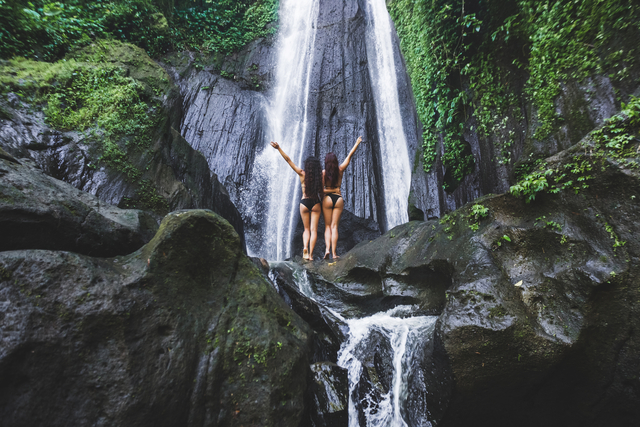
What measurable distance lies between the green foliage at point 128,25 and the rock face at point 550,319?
7139 millimetres

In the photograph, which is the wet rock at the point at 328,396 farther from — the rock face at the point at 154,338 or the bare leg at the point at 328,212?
the bare leg at the point at 328,212

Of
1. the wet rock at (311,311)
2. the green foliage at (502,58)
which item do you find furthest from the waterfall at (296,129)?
the wet rock at (311,311)

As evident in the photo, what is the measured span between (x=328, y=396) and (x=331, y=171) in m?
4.35

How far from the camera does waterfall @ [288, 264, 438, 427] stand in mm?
3141

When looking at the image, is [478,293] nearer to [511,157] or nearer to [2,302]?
[511,157]

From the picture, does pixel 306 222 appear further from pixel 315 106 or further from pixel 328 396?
pixel 315 106

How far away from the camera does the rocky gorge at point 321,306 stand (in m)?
2.05

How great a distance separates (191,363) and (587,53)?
215 inches

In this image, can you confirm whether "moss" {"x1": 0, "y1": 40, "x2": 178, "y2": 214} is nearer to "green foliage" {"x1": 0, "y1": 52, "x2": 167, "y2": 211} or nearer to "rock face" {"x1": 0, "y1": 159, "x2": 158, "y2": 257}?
"green foliage" {"x1": 0, "y1": 52, "x2": 167, "y2": 211}

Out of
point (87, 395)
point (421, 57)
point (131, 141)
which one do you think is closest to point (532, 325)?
point (87, 395)

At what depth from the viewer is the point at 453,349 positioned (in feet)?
9.14

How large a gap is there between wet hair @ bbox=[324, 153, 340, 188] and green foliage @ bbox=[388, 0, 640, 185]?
8.58 feet

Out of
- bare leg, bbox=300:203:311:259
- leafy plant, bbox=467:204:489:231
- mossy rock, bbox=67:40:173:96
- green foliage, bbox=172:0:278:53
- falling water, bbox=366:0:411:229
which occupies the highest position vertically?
green foliage, bbox=172:0:278:53

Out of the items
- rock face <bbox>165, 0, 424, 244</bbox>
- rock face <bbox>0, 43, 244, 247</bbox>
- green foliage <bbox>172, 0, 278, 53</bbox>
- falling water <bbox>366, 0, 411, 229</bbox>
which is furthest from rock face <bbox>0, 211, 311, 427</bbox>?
green foliage <bbox>172, 0, 278, 53</bbox>
